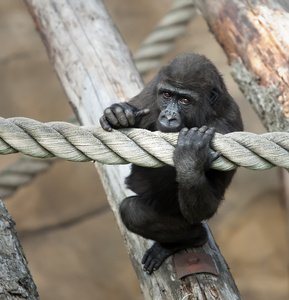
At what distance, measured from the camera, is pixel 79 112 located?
3.56 m

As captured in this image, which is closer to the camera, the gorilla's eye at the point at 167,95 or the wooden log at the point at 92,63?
the gorilla's eye at the point at 167,95

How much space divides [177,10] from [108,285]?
11.7 ft

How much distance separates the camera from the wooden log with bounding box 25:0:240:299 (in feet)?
10.6

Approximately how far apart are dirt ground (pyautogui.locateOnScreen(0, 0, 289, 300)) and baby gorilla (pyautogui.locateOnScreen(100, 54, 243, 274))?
150 inches

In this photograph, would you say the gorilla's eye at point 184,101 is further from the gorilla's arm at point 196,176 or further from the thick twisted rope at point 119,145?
the thick twisted rope at point 119,145

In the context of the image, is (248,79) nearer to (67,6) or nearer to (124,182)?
(124,182)

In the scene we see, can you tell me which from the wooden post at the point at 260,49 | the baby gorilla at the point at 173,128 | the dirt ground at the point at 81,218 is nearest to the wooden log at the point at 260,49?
the wooden post at the point at 260,49

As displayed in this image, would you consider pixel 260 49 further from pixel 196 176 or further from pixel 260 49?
pixel 196 176

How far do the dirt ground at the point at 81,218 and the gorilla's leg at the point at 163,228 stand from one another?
3866 millimetres

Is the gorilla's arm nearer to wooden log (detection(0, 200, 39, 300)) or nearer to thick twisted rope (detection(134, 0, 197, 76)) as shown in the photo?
wooden log (detection(0, 200, 39, 300))

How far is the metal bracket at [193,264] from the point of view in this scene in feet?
8.91

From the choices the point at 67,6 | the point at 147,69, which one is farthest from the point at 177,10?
the point at 67,6

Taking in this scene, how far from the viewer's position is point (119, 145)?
2318 mm

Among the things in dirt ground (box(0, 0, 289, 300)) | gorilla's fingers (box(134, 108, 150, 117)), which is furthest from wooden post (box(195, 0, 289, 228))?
dirt ground (box(0, 0, 289, 300))
